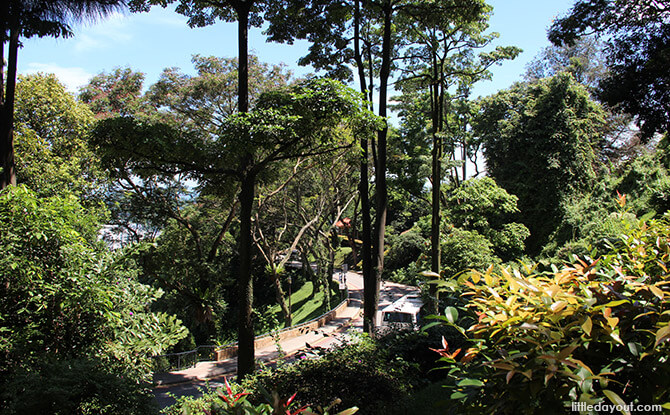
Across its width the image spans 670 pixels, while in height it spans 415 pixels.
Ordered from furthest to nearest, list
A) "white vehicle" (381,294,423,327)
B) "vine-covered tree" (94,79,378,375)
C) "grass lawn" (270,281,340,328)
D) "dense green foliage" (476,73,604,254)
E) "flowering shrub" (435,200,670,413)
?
"grass lawn" (270,281,340,328) < "dense green foliage" (476,73,604,254) < "white vehicle" (381,294,423,327) < "vine-covered tree" (94,79,378,375) < "flowering shrub" (435,200,670,413)

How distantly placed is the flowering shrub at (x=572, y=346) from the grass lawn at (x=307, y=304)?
24.9m

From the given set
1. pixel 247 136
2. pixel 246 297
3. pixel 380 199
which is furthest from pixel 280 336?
pixel 247 136

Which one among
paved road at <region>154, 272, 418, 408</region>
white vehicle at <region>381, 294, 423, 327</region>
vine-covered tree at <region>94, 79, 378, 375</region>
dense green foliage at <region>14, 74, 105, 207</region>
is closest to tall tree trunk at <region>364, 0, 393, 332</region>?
paved road at <region>154, 272, 418, 408</region>

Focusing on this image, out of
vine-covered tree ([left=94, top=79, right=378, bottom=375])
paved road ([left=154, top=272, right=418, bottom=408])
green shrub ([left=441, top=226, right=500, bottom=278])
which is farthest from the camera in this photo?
green shrub ([left=441, top=226, right=500, bottom=278])

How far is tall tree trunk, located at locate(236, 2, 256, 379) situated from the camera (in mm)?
8305

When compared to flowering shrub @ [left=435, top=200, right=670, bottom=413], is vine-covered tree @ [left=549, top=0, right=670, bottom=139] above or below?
above

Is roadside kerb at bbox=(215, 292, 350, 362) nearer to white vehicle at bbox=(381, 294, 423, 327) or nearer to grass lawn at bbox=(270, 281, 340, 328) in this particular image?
white vehicle at bbox=(381, 294, 423, 327)

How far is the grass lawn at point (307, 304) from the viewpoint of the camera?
27250 millimetres

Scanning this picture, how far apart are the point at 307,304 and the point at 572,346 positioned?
29008 millimetres

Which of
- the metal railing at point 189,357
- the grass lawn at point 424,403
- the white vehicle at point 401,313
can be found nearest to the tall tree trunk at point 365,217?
the white vehicle at point 401,313

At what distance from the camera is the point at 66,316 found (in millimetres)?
4828

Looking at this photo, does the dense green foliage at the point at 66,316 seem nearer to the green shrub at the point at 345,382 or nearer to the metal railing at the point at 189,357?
the green shrub at the point at 345,382

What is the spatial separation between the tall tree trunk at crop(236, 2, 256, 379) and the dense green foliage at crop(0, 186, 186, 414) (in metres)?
2.99

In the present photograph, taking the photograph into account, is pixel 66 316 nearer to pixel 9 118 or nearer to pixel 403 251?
pixel 9 118
